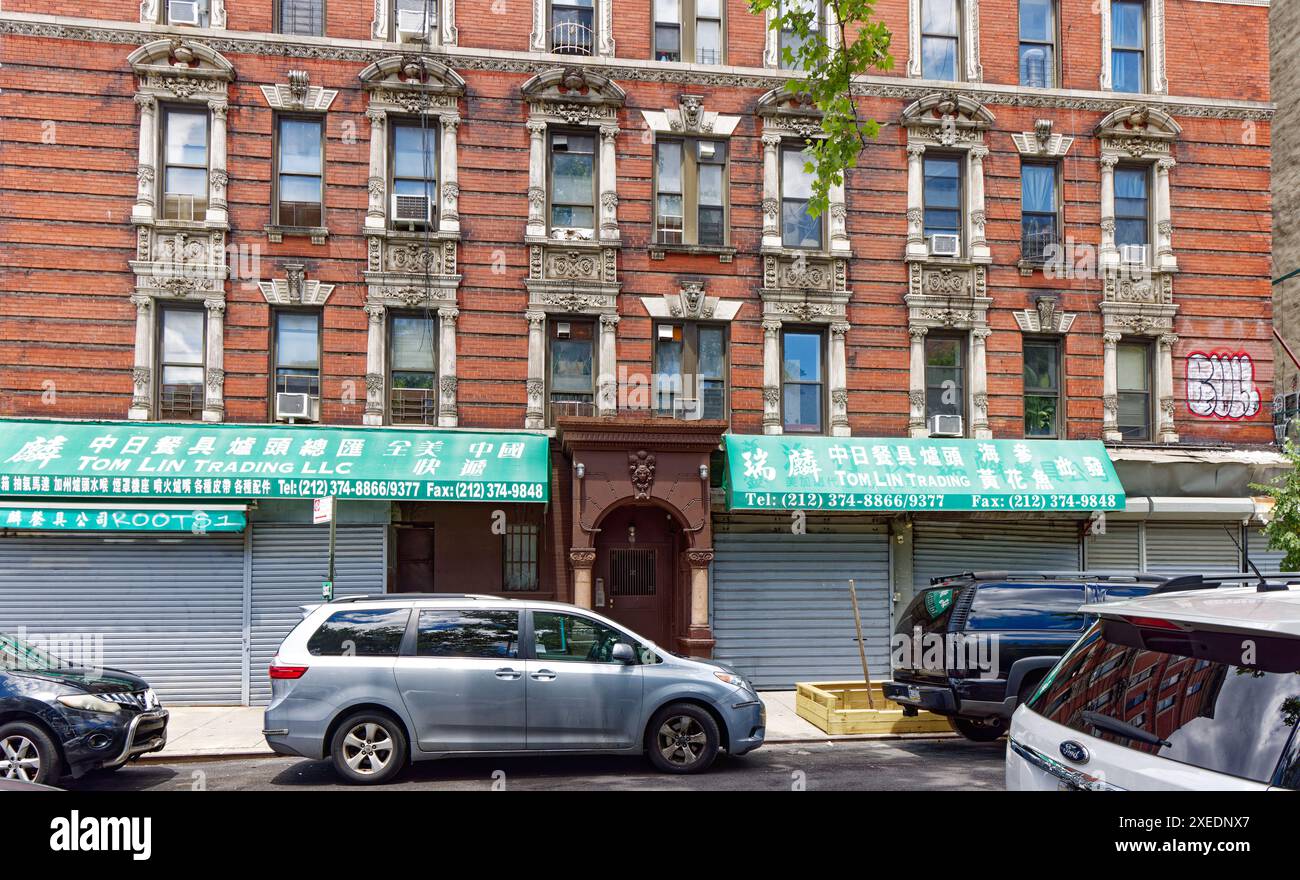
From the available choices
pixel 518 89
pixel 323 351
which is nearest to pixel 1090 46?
pixel 518 89

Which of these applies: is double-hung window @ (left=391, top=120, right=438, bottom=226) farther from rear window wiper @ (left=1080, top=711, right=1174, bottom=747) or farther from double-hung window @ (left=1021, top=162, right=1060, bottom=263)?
rear window wiper @ (left=1080, top=711, right=1174, bottom=747)

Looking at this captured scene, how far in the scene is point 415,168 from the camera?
1658 cm

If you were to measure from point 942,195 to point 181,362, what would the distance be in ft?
45.6

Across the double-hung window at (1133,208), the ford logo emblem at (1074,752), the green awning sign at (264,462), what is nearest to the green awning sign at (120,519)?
the green awning sign at (264,462)

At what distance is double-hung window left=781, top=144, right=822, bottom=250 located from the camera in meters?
17.4

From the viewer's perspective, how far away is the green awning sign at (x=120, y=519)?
560 inches

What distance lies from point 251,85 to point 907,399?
41.7 feet

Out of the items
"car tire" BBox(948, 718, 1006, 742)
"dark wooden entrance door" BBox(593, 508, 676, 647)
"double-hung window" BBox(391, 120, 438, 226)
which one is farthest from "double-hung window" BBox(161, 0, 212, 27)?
"car tire" BBox(948, 718, 1006, 742)

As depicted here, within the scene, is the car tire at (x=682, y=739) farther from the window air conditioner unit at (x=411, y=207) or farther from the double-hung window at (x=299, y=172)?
Answer: the double-hung window at (x=299, y=172)

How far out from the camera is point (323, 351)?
52.9 ft

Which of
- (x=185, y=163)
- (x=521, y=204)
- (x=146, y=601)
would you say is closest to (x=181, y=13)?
(x=185, y=163)

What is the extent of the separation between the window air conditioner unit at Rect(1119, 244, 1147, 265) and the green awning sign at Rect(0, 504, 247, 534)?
16396 millimetres

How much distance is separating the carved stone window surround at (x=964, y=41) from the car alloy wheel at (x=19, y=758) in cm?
1685

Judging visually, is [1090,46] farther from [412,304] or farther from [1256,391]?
[412,304]
